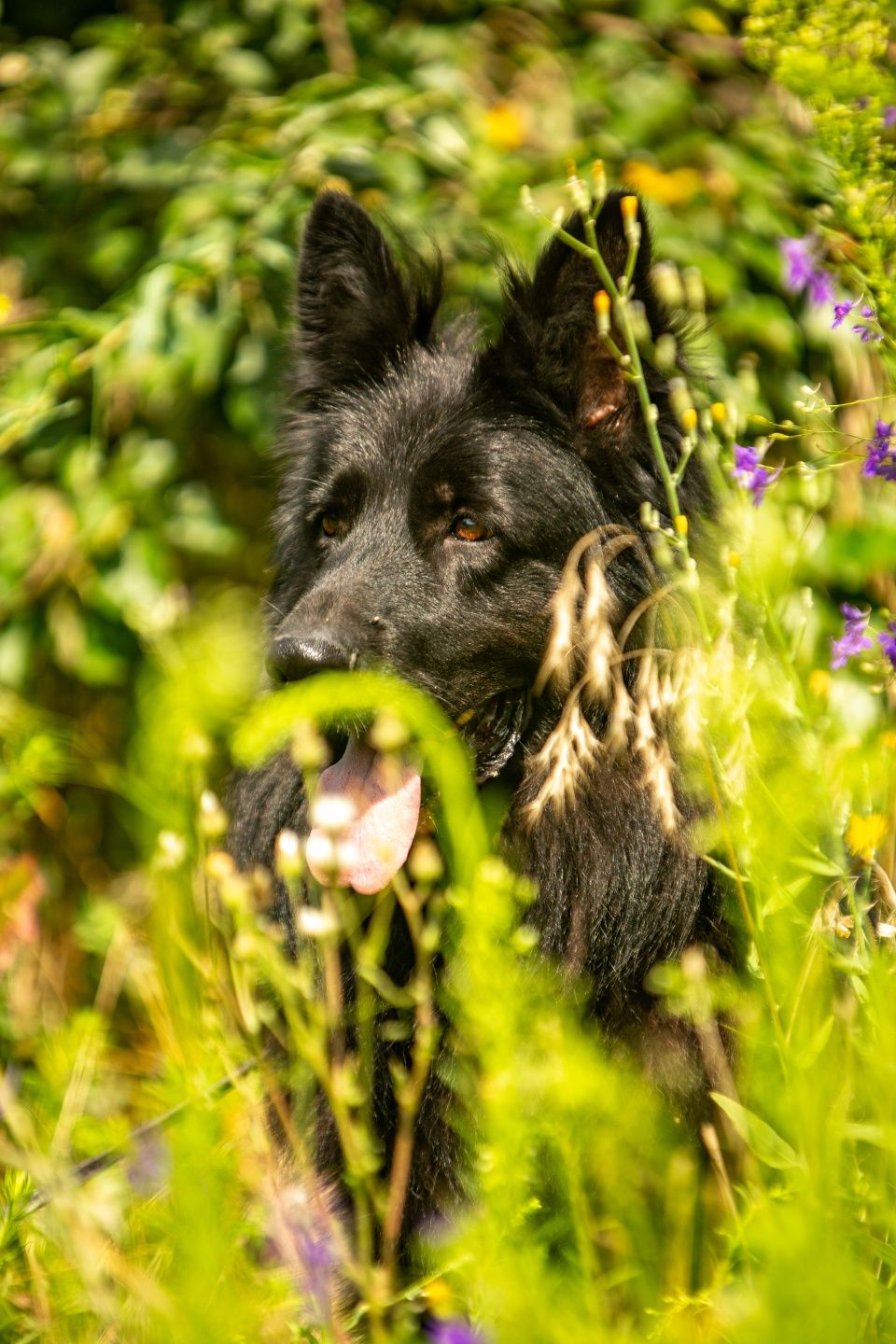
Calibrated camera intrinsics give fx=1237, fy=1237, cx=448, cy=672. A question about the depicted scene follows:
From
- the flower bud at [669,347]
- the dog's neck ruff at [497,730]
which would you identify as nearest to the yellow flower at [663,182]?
the flower bud at [669,347]

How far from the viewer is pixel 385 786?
2.29 m

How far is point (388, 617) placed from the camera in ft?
7.84

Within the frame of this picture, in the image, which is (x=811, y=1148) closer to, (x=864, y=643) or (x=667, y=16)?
(x=864, y=643)

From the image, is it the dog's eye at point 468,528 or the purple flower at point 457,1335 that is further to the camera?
the dog's eye at point 468,528

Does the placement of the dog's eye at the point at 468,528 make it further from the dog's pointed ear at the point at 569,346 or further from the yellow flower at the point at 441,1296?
the yellow flower at the point at 441,1296

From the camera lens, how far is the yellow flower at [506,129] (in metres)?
3.57

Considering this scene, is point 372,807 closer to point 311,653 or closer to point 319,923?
point 311,653

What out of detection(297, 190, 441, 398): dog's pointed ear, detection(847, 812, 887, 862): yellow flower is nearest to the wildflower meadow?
detection(847, 812, 887, 862): yellow flower

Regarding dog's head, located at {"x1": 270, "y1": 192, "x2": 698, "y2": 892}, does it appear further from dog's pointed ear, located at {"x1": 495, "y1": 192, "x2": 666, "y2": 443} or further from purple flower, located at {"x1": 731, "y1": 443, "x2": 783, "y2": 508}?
purple flower, located at {"x1": 731, "y1": 443, "x2": 783, "y2": 508}

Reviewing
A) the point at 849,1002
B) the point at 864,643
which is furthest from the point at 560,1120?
the point at 864,643

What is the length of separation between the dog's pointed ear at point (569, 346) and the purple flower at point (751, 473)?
19.5 inches

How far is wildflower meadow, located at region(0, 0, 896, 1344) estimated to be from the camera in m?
1.35

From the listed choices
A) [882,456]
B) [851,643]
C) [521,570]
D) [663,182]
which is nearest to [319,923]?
[851,643]

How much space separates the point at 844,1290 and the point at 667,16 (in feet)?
11.8
